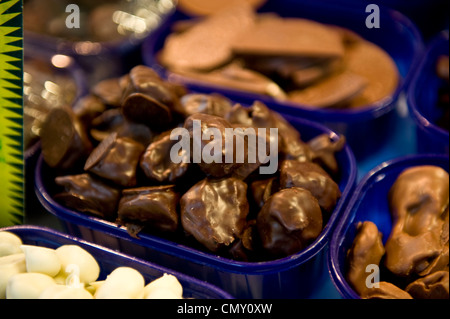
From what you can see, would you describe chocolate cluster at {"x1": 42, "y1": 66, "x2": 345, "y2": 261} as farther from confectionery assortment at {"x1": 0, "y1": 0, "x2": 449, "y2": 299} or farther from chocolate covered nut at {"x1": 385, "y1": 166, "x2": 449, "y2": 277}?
chocolate covered nut at {"x1": 385, "y1": 166, "x2": 449, "y2": 277}

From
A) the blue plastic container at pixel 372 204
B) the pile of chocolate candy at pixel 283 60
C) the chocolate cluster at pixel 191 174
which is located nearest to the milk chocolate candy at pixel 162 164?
the chocolate cluster at pixel 191 174

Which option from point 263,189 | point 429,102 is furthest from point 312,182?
point 429,102

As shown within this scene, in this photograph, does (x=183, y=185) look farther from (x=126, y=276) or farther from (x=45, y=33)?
(x=45, y=33)

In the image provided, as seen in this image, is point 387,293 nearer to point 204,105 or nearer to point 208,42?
point 204,105

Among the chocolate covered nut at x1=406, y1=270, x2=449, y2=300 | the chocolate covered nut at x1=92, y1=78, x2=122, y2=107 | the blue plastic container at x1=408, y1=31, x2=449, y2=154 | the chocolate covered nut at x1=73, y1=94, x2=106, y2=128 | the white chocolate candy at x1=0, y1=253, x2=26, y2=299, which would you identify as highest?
the chocolate covered nut at x1=92, y1=78, x2=122, y2=107

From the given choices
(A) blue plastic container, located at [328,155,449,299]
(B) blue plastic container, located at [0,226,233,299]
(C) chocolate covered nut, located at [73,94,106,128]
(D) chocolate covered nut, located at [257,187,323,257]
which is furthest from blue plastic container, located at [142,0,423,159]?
(B) blue plastic container, located at [0,226,233,299]
